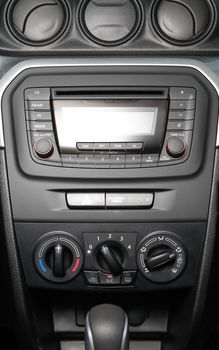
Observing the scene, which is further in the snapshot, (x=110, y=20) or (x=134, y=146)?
(x=110, y=20)

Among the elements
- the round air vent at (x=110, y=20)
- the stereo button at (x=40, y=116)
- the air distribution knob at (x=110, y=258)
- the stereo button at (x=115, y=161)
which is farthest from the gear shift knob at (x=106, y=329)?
the round air vent at (x=110, y=20)

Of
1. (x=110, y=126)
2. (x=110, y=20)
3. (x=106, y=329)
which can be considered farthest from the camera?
(x=110, y=20)

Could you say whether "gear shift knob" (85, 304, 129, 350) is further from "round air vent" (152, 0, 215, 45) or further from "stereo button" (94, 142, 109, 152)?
"round air vent" (152, 0, 215, 45)

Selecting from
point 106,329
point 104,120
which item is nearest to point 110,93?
point 104,120

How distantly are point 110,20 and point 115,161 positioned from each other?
398mm

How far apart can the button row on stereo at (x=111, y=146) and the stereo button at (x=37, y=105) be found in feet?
0.41

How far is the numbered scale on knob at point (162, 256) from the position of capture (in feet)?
4.68

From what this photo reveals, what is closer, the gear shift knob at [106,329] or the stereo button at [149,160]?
the gear shift knob at [106,329]

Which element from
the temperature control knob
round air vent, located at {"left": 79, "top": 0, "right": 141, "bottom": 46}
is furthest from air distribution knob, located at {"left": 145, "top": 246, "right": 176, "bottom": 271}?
round air vent, located at {"left": 79, "top": 0, "right": 141, "bottom": 46}

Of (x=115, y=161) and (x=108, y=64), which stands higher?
(x=108, y=64)

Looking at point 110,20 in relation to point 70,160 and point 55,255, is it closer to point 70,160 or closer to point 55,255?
point 70,160

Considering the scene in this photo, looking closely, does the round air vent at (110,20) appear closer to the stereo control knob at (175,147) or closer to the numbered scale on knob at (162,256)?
the stereo control knob at (175,147)

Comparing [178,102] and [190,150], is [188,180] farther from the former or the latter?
[178,102]

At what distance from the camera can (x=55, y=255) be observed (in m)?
1.42
